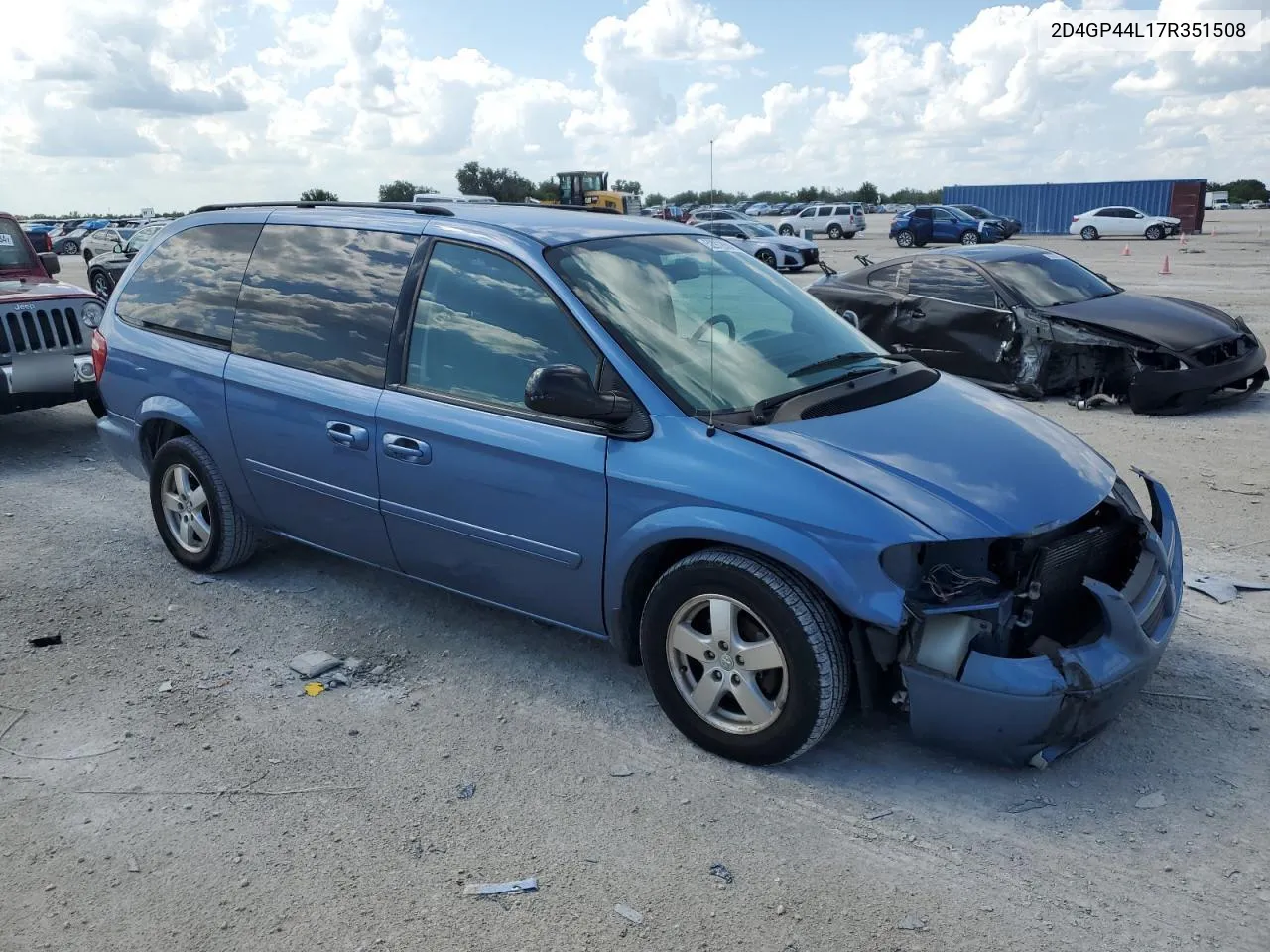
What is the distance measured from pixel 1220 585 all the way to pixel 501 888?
12.5 ft

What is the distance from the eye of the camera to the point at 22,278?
9.14 meters

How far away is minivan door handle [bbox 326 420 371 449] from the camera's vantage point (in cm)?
432

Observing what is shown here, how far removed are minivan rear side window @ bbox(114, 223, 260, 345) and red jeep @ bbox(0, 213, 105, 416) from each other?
9.00ft

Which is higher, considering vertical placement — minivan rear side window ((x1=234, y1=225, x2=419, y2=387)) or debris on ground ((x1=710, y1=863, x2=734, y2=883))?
minivan rear side window ((x1=234, y1=225, x2=419, y2=387))

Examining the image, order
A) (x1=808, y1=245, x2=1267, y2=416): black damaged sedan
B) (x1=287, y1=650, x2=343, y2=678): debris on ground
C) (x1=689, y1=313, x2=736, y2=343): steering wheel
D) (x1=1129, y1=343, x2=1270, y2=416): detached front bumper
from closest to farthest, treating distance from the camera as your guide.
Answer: (x1=689, y1=313, x2=736, y2=343): steering wheel < (x1=287, y1=650, x2=343, y2=678): debris on ground < (x1=1129, y1=343, x2=1270, y2=416): detached front bumper < (x1=808, y1=245, x2=1267, y2=416): black damaged sedan

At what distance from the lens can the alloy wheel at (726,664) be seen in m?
3.44

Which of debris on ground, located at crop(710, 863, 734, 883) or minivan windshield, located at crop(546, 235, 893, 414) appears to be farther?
minivan windshield, located at crop(546, 235, 893, 414)

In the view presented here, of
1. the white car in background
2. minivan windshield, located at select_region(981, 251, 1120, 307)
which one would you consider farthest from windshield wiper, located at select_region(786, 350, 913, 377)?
the white car in background

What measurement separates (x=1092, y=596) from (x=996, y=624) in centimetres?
40

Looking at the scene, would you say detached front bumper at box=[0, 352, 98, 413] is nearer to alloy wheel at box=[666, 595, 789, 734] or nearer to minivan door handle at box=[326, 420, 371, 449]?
minivan door handle at box=[326, 420, 371, 449]

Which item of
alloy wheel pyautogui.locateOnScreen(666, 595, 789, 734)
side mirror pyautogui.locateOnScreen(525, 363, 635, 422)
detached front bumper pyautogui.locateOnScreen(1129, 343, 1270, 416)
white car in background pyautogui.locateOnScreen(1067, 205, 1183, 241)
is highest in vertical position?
side mirror pyautogui.locateOnScreen(525, 363, 635, 422)

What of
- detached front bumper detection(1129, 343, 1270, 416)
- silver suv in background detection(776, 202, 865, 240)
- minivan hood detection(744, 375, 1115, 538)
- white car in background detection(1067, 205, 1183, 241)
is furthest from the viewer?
silver suv in background detection(776, 202, 865, 240)

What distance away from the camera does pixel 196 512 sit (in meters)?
5.41

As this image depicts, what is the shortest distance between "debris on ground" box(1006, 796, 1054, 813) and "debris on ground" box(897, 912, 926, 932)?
642 mm
